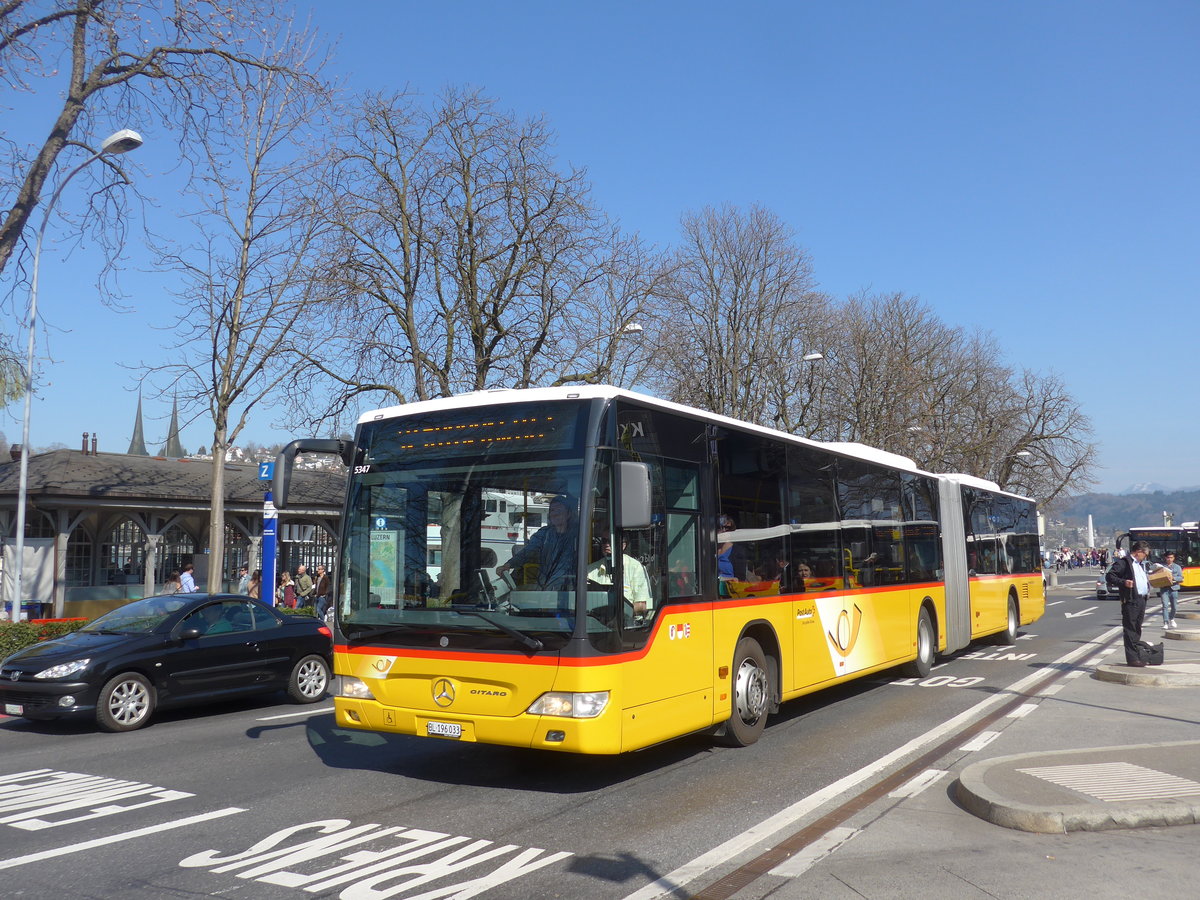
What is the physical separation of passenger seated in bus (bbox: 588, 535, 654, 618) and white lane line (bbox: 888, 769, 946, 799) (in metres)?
2.27

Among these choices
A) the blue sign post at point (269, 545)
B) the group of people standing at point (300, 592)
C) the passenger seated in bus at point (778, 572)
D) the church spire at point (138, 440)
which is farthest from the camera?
the church spire at point (138, 440)

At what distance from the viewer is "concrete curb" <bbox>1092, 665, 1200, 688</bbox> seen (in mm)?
13297

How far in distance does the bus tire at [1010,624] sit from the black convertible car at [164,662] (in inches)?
543

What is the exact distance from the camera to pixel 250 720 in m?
12.0

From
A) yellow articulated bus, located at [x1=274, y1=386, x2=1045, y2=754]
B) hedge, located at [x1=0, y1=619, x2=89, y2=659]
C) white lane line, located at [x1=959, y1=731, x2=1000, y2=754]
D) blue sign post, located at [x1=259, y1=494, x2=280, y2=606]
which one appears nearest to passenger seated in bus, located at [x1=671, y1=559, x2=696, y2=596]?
yellow articulated bus, located at [x1=274, y1=386, x2=1045, y2=754]

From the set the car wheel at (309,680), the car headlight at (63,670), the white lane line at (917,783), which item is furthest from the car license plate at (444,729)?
the car wheel at (309,680)

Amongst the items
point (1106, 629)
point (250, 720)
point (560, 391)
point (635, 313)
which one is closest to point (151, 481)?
point (635, 313)

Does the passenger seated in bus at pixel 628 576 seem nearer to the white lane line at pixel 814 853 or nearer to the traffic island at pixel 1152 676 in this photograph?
the white lane line at pixel 814 853

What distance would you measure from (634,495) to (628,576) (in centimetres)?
66

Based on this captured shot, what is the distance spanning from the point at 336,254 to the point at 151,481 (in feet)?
36.6

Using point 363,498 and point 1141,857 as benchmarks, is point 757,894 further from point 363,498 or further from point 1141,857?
point 363,498

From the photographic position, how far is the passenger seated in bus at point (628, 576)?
729 cm

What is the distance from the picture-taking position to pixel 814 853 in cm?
594

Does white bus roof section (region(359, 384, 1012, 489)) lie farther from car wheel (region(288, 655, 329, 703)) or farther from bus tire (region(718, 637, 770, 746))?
car wheel (region(288, 655, 329, 703))
